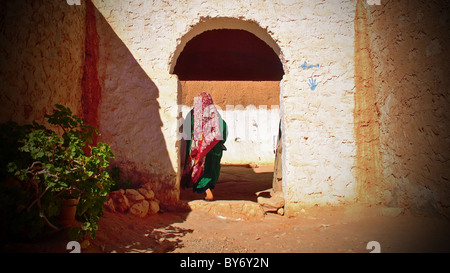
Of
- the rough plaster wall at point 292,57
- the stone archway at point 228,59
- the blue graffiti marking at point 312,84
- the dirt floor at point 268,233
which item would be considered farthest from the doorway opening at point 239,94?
the blue graffiti marking at point 312,84

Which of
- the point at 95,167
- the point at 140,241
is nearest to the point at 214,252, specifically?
the point at 140,241

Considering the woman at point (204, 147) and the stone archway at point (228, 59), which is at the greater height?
the stone archway at point (228, 59)

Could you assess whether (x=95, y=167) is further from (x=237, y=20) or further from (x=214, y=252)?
(x=237, y=20)

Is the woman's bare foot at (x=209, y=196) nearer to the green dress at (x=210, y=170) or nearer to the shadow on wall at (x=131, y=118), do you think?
the green dress at (x=210, y=170)

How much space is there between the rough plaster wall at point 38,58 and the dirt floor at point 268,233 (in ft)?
3.70

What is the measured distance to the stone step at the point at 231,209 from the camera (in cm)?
326

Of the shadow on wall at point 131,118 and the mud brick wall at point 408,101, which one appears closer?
the mud brick wall at point 408,101

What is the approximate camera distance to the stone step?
10.7 feet

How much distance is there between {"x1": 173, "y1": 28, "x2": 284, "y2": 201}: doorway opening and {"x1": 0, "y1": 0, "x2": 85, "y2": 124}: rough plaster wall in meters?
1.29

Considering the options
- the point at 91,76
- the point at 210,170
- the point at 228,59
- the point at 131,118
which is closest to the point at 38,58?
the point at 91,76

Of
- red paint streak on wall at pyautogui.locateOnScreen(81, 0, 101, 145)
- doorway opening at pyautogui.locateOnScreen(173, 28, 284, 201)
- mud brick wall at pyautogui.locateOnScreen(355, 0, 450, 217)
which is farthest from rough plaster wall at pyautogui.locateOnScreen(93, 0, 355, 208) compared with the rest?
doorway opening at pyautogui.locateOnScreen(173, 28, 284, 201)

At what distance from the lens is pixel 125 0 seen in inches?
130

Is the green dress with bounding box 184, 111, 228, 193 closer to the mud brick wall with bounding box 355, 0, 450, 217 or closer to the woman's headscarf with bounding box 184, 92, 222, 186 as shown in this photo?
the woman's headscarf with bounding box 184, 92, 222, 186

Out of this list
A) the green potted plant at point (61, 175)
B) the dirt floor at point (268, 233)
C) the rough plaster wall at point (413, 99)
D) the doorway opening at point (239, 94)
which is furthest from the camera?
the doorway opening at point (239, 94)
